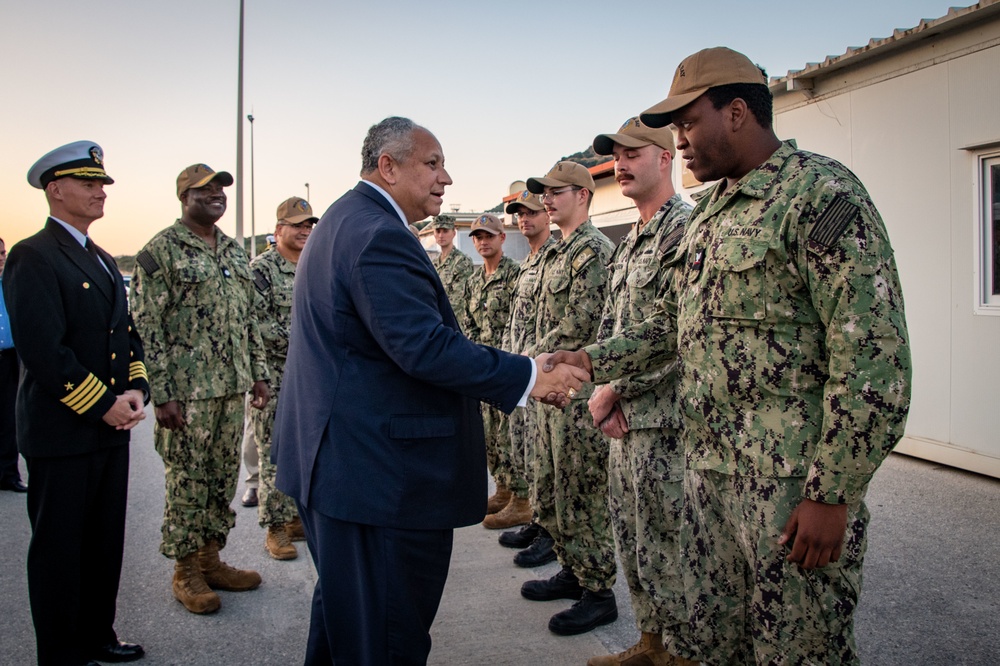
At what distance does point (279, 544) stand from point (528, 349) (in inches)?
84.1

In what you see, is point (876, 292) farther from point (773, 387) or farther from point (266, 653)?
point (266, 653)

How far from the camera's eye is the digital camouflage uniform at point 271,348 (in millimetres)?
4969

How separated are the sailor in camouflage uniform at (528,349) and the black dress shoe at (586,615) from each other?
0.64 metres

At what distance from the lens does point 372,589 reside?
7.71 ft

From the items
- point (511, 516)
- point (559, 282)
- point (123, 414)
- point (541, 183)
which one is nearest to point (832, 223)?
point (559, 282)

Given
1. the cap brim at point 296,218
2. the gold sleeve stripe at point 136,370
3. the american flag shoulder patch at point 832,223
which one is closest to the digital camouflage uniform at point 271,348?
the cap brim at point 296,218

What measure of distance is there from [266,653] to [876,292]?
3084 mm

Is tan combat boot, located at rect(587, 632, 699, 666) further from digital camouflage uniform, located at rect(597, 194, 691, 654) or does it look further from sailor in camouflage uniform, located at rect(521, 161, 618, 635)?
sailor in camouflage uniform, located at rect(521, 161, 618, 635)

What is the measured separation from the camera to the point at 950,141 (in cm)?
603

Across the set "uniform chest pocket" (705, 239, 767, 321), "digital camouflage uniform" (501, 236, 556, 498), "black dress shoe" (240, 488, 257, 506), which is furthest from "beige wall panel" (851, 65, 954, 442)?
"black dress shoe" (240, 488, 257, 506)

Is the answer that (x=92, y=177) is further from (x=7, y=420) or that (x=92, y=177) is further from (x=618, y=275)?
(x=7, y=420)

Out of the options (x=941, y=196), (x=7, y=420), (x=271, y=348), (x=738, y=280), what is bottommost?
(x=7, y=420)

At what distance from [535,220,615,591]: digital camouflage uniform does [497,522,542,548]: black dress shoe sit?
0.88 meters

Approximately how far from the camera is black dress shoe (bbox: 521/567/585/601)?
4016 mm
